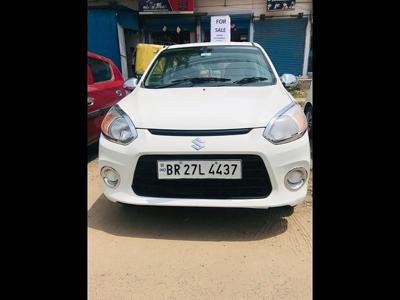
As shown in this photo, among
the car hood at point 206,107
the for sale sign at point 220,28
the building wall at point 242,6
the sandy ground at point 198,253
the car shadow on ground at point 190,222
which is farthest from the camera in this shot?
the building wall at point 242,6

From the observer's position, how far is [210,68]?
3566 mm

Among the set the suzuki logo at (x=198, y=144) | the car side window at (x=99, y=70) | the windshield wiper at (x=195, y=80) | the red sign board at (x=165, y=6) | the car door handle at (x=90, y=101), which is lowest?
the suzuki logo at (x=198, y=144)

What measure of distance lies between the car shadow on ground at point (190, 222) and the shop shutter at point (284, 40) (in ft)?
38.7

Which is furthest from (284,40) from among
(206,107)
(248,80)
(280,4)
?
(206,107)

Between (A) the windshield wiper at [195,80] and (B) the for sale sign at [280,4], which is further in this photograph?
(B) the for sale sign at [280,4]

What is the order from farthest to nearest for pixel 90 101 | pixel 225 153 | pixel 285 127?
pixel 90 101
pixel 285 127
pixel 225 153

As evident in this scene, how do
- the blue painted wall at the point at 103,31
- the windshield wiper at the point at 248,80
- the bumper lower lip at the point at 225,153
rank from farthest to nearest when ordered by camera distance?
the blue painted wall at the point at 103,31 → the windshield wiper at the point at 248,80 → the bumper lower lip at the point at 225,153

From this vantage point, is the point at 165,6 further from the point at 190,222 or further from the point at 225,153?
the point at 225,153

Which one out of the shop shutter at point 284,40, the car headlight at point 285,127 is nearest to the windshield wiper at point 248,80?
the car headlight at point 285,127

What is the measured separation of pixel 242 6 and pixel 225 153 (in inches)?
490

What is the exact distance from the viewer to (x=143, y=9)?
1327 cm

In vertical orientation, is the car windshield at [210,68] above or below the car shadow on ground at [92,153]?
above

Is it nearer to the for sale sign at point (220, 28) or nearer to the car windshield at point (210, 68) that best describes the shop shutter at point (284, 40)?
the for sale sign at point (220, 28)

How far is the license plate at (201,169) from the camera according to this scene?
2375 millimetres
